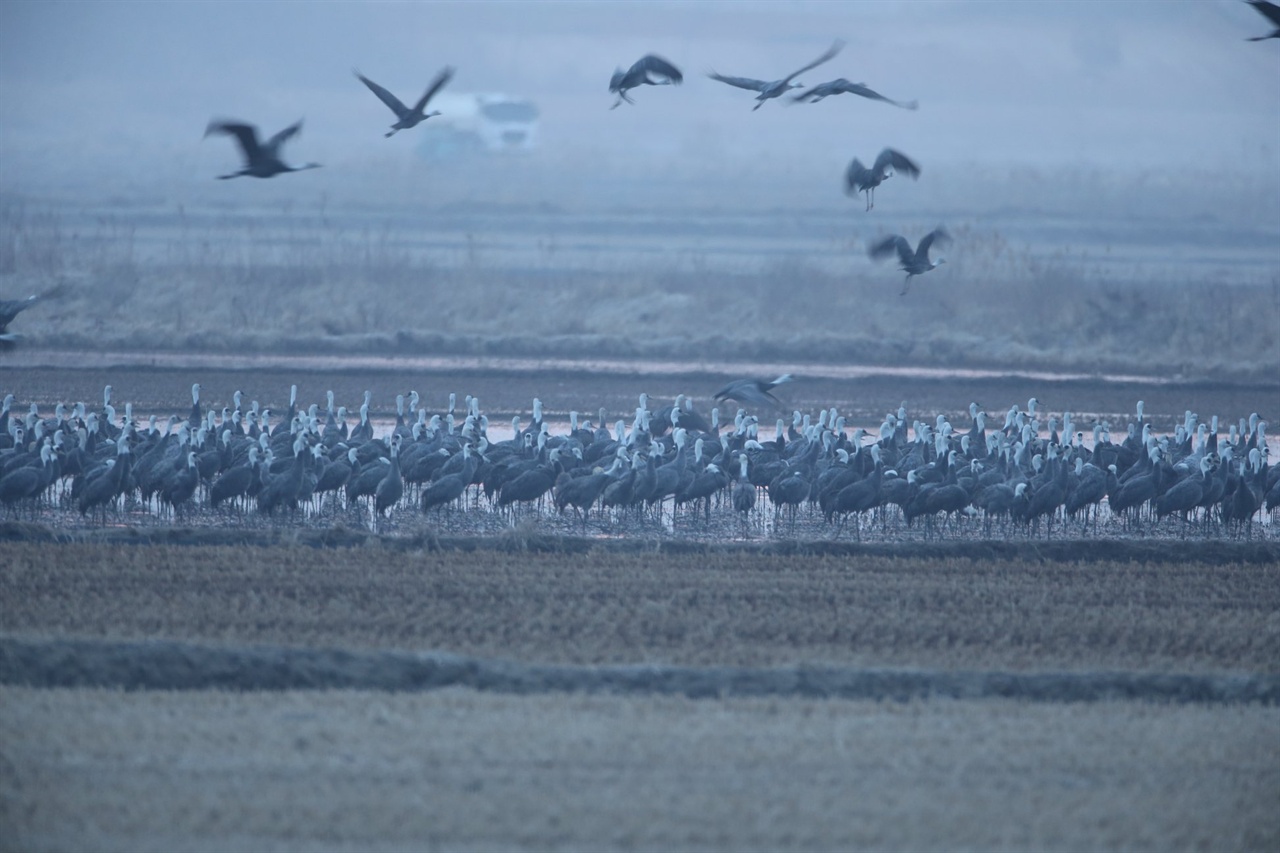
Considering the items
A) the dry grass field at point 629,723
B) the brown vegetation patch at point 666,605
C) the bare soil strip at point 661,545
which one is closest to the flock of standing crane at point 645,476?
the bare soil strip at point 661,545

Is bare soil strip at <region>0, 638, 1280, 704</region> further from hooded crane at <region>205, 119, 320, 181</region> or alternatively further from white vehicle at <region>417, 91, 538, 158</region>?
white vehicle at <region>417, 91, 538, 158</region>

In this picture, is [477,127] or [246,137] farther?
[477,127]

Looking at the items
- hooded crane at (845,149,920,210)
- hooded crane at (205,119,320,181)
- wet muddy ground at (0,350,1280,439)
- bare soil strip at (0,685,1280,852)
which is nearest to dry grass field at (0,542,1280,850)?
bare soil strip at (0,685,1280,852)

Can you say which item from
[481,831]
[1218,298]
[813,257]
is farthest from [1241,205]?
[481,831]

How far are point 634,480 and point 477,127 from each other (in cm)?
7891

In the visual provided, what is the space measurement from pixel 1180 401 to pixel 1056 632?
16766mm

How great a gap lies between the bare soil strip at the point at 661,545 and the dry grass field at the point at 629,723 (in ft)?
2.63

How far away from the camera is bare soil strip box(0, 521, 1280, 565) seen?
14.0 m

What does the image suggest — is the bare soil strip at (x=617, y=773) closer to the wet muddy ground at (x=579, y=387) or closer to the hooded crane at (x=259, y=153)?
the hooded crane at (x=259, y=153)

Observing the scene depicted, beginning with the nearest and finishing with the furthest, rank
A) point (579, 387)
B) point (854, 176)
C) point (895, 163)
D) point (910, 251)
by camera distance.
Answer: point (895, 163) < point (854, 176) < point (910, 251) < point (579, 387)

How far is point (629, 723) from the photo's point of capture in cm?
893

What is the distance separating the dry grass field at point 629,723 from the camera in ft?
24.6

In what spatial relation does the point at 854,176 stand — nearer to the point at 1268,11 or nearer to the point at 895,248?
the point at 895,248

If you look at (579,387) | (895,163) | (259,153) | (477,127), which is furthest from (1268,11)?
(477,127)
